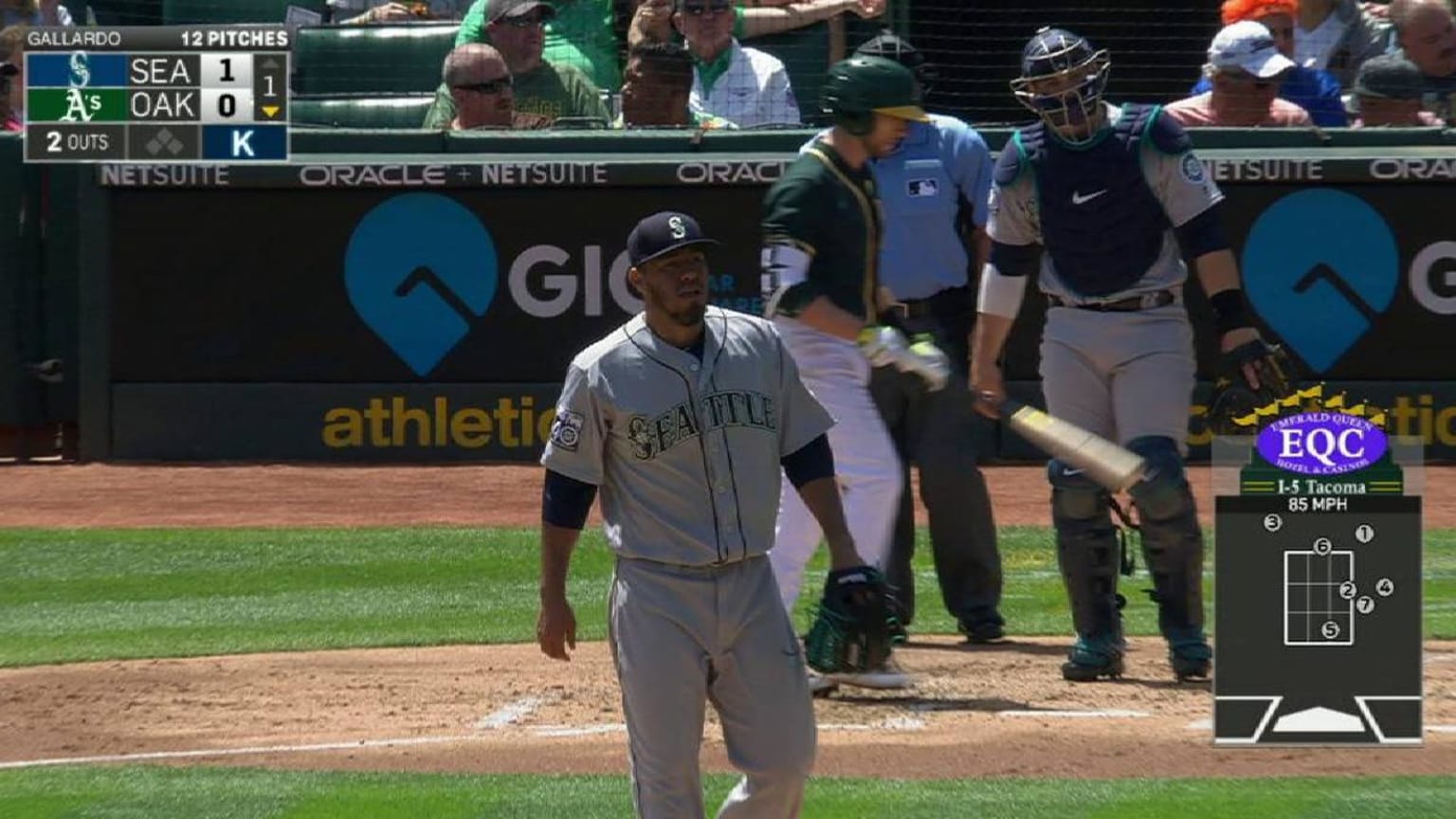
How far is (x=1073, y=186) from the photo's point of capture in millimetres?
7520

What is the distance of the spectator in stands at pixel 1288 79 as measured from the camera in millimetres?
13641

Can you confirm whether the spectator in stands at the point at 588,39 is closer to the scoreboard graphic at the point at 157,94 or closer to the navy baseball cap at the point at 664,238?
the scoreboard graphic at the point at 157,94

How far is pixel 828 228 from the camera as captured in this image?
7.31m

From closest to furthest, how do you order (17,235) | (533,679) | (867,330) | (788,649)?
1. (788,649)
2. (867,330)
3. (533,679)
4. (17,235)

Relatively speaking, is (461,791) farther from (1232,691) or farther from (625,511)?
(1232,691)

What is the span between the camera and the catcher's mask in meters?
7.36

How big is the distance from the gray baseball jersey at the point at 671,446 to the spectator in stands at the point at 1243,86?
26.2ft

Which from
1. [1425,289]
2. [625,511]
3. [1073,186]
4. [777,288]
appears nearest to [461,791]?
[625,511]

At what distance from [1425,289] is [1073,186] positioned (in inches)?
258

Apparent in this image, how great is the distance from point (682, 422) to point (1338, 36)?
10.1m

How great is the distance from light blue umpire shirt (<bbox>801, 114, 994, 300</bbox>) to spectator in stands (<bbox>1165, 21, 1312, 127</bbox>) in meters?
4.25

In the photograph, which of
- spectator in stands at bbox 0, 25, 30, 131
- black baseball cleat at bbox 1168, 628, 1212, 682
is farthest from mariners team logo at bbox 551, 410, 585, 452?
spectator in stands at bbox 0, 25, 30, 131

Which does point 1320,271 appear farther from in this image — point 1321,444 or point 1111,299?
point 1321,444

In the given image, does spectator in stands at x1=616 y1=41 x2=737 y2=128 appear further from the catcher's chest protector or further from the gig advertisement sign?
the catcher's chest protector
